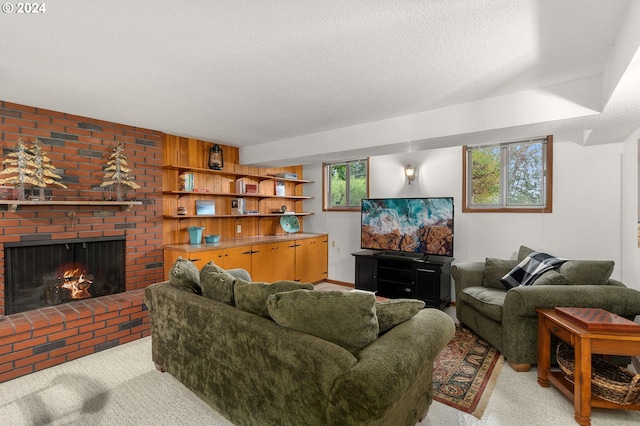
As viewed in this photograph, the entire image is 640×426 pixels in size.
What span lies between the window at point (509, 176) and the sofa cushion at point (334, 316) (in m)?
3.17

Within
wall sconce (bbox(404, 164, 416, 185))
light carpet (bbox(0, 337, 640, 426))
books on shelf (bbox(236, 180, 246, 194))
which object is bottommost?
light carpet (bbox(0, 337, 640, 426))

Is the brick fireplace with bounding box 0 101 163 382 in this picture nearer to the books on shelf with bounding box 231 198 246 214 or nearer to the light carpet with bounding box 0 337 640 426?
the light carpet with bounding box 0 337 640 426

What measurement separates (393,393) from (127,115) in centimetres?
359

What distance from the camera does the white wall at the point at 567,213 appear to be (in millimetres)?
3209

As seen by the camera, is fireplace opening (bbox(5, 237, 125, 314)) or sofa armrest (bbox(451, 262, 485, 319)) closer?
fireplace opening (bbox(5, 237, 125, 314))

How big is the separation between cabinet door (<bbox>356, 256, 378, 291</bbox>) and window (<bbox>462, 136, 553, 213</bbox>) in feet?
4.85

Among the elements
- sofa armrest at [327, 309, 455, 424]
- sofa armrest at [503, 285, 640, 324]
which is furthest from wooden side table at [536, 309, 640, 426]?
sofa armrest at [327, 309, 455, 424]

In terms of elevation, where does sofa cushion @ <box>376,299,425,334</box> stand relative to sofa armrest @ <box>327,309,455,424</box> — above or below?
above

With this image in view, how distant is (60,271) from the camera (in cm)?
328

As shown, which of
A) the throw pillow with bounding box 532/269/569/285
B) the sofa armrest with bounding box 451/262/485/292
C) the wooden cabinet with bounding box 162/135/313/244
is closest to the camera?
the throw pillow with bounding box 532/269/569/285

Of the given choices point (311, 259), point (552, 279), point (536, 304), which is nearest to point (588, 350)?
point (536, 304)

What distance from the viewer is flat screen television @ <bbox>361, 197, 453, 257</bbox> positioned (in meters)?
4.09

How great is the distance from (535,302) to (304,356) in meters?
2.09

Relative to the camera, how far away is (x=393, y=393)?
4.13 feet
